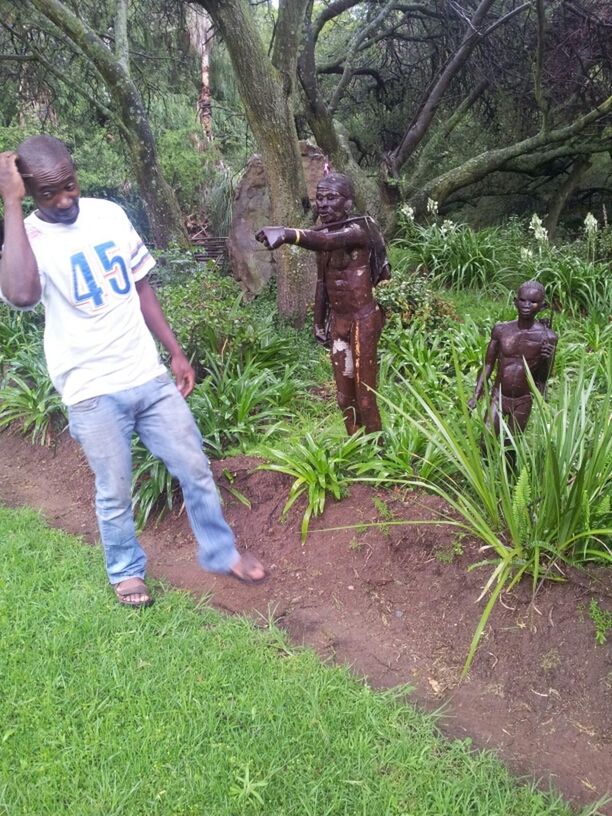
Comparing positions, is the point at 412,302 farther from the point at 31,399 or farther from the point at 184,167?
the point at 184,167

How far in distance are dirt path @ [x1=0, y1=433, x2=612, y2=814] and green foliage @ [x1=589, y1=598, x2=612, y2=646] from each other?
3 centimetres

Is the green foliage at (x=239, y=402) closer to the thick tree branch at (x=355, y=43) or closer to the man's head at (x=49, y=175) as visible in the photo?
the man's head at (x=49, y=175)

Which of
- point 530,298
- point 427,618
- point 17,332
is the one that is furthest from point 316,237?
point 17,332

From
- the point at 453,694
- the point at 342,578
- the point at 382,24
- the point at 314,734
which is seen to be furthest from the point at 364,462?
the point at 382,24

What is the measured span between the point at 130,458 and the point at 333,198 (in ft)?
5.56

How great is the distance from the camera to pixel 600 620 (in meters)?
2.78

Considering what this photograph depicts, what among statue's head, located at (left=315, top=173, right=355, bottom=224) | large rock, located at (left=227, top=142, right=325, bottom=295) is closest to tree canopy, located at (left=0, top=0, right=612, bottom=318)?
large rock, located at (left=227, top=142, right=325, bottom=295)

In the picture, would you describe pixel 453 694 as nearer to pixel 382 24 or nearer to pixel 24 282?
pixel 24 282

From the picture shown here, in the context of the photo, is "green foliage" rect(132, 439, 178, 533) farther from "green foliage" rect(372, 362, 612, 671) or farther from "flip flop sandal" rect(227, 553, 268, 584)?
"green foliage" rect(372, 362, 612, 671)

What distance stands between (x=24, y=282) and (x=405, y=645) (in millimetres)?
2277

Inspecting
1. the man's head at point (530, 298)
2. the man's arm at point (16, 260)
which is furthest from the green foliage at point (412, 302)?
the man's arm at point (16, 260)

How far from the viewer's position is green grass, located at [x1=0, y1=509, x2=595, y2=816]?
2215 mm

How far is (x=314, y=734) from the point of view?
2469 millimetres

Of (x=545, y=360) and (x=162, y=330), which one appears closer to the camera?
(x=162, y=330)
